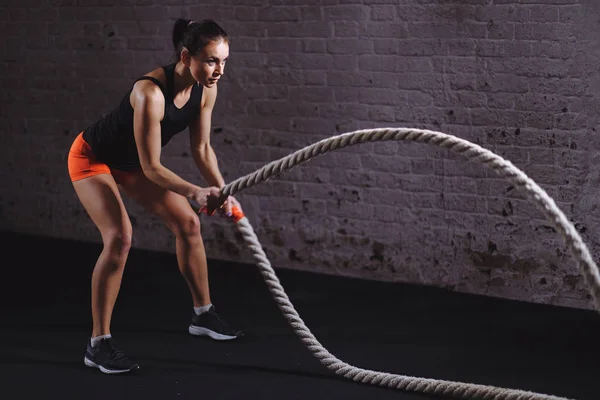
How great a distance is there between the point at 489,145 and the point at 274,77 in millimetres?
1206

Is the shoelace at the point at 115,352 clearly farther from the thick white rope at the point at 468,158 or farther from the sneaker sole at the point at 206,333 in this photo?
the thick white rope at the point at 468,158

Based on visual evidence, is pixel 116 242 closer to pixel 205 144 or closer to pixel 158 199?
pixel 158 199

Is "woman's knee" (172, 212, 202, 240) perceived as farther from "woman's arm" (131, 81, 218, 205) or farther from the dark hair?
the dark hair

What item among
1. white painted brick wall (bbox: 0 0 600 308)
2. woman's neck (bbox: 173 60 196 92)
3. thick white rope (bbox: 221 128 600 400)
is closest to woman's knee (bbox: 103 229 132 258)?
thick white rope (bbox: 221 128 600 400)

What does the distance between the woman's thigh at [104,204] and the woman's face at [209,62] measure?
0.54 meters

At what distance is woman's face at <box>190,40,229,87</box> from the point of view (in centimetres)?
324

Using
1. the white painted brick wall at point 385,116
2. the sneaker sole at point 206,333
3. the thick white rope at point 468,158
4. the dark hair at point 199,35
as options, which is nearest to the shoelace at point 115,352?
the sneaker sole at point 206,333

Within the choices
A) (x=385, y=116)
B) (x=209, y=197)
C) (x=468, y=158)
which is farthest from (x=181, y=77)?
(x=385, y=116)

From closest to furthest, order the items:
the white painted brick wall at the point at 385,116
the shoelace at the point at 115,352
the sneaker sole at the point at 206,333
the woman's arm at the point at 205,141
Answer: the shoelace at the point at 115,352, the woman's arm at the point at 205,141, the sneaker sole at the point at 206,333, the white painted brick wall at the point at 385,116

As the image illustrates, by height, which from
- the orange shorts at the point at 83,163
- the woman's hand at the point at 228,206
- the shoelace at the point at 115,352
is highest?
the orange shorts at the point at 83,163

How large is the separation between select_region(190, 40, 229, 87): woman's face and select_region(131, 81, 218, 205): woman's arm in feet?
0.54

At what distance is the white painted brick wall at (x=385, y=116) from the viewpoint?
422 cm

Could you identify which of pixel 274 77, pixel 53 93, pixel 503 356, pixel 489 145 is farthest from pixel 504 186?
pixel 53 93

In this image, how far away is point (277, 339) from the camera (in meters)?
3.86
